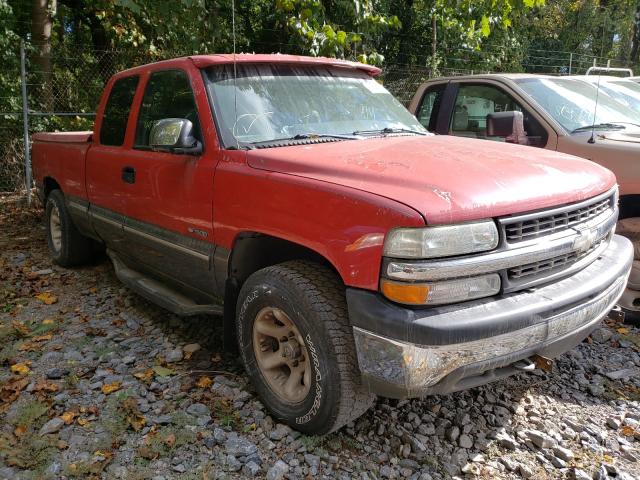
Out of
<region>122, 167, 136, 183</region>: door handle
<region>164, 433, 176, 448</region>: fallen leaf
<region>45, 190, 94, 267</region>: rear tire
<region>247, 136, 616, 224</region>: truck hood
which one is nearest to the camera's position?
<region>247, 136, 616, 224</region>: truck hood

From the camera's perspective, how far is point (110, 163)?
14.0 feet

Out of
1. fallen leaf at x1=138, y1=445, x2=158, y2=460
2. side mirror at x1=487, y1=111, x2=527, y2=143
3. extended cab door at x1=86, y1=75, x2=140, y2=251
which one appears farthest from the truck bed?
side mirror at x1=487, y1=111, x2=527, y2=143

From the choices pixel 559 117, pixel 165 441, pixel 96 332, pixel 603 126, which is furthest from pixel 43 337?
pixel 603 126

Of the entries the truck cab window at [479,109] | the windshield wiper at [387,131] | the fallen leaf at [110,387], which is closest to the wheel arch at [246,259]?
the fallen leaf at [110,387]

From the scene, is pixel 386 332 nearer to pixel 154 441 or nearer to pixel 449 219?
pixel 449 219

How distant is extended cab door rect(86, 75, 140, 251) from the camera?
4223 mm

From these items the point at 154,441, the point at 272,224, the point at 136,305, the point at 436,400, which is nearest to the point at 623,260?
the point at 436,400

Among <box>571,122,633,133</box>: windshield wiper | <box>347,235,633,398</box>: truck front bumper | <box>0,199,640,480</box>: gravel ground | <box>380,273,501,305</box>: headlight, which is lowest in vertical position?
A: <box>0,199,640,480</box>: gravel ground

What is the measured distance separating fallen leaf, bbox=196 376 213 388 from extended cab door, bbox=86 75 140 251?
1.43m

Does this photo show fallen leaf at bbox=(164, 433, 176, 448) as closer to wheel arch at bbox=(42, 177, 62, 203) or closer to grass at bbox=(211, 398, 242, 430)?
grass at bbox=(211, 398, 242, 430)

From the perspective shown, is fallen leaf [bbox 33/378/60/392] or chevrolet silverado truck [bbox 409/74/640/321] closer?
fallen leaf [bbox 33/378/60/392]

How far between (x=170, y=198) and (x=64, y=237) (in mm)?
2420

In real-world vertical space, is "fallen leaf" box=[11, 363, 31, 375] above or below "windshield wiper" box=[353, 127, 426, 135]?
below

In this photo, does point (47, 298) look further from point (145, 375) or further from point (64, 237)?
point (145, 375)
